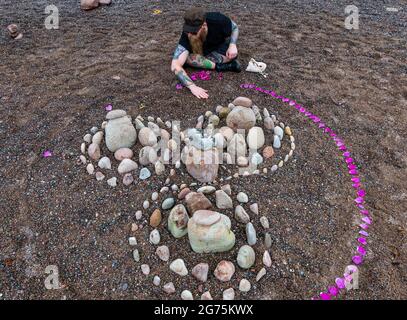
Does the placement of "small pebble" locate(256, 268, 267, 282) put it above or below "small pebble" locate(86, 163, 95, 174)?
above

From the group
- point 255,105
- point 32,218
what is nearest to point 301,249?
point 255,105

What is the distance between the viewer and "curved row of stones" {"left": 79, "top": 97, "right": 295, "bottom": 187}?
3000mm

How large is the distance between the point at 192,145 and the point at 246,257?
1.06 metres

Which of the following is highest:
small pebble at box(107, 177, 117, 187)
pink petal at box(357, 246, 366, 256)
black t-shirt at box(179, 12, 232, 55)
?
black t-shirt at box(179, 12, 232, 55)

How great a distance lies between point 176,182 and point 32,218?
1.24 meters

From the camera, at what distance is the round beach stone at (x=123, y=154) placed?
3203 millimetres

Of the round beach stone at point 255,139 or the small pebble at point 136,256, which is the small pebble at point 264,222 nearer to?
the round beach stone at point 255,139

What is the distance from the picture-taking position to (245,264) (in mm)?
2496

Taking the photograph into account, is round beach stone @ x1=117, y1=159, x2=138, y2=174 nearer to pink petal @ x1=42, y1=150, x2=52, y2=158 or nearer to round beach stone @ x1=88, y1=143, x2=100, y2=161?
round beach stone @ x1=88, y1=143, x2=100, y2=161

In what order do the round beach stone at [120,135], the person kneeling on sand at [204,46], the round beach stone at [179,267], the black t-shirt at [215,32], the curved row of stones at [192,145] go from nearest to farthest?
the round beach stone at [179,267] → the curved row of stones at [192,145] → the round beach stone at [120,135] → the person kneeling on sand at [204,46] → the black t-shirt at [215,32]

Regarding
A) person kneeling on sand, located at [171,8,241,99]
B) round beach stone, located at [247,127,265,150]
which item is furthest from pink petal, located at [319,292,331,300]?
person kneeling on sand, located at [171,8,241,99]

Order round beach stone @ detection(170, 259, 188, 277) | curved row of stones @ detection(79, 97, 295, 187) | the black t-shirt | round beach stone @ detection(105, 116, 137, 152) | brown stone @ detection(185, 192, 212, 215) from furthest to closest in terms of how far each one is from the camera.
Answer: the black t-shirt, round beach stone @ detection(105, 116, 137, 152), curved row of stones @ detection(79, 97, 295, 187), brown stone @ detection(185, 192, 212, 215), round beach stone @ detection(170, 259, 188, 277)

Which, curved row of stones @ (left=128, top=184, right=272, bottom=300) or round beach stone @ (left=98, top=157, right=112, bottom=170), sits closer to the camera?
curved row of stones @ (left=128, top=184, right=272, bottom=300)

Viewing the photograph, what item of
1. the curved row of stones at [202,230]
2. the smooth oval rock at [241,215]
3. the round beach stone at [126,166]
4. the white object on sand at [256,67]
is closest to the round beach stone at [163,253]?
the curved row of stones at [202,230]
